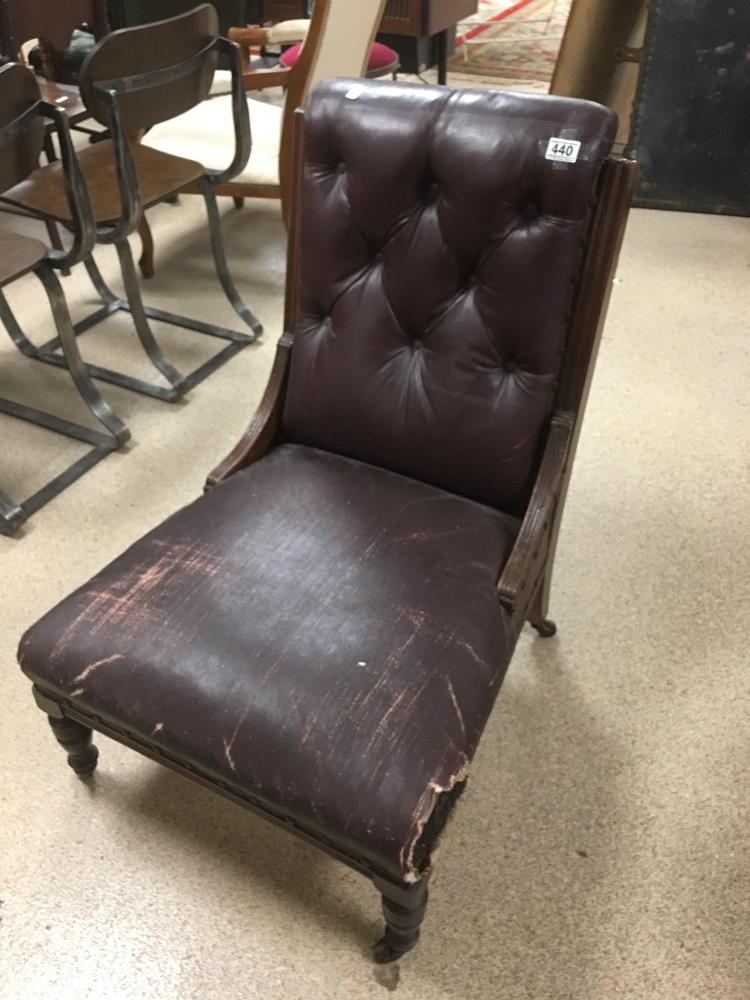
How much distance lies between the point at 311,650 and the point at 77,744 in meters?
0.48

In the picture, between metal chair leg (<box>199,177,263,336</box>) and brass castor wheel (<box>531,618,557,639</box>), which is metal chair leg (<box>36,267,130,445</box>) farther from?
brass castor wheel (<box>531,618,557,639</box>)

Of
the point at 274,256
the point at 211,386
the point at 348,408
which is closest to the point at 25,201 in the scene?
the point at 211,386

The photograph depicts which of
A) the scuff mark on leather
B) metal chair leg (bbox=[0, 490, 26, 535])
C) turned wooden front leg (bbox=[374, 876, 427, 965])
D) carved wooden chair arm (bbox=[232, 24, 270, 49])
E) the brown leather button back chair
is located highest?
carved wooden chair arm (bbox=[232, 24, 270, 49])

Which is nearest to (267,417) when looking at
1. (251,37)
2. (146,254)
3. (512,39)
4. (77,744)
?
(77,744)

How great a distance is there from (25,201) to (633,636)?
5.67 ft

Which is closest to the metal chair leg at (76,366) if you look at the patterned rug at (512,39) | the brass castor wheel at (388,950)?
the brass castor wheel at (388,950)

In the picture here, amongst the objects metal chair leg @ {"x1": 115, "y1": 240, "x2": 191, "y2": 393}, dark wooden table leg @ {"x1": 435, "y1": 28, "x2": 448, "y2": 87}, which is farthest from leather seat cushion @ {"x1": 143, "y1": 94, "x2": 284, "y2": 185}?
dark wooden table leg @ {"x1": 435, "y1": 28, "x2": 448, "y2": 87}

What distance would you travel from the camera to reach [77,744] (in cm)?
123

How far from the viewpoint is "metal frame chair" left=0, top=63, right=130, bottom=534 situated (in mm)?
1577

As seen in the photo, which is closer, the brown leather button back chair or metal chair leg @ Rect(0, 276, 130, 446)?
the brown leather button back chair

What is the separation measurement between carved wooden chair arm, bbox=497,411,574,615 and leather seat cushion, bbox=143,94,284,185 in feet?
4.88

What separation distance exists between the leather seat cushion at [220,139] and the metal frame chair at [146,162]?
0.29ft

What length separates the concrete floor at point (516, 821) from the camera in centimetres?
112

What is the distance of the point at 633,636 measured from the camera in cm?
156
